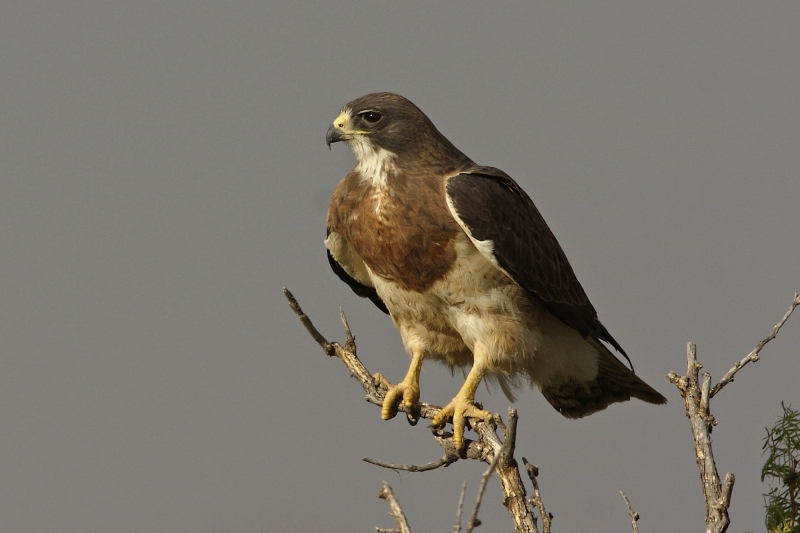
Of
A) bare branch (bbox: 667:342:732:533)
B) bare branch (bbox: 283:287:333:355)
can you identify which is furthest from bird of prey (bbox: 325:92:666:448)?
bare branch (bbox: 667:342:732:533)

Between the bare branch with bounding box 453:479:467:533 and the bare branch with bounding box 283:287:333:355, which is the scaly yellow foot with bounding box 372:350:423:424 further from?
the bare branch with bounding box 453:479:467:533

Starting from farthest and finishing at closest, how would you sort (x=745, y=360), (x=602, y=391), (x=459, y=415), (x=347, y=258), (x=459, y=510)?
(x=602, y=391), (x=347, y=258), (x=459, y=415), (x=745, y=360), (x=459, y=510)

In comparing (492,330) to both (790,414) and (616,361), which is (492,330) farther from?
(790,414)

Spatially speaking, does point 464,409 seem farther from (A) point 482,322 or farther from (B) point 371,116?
(B) point 371,116

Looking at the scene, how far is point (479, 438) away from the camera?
4934 millimetres

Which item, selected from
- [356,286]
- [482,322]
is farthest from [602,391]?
[356,286]

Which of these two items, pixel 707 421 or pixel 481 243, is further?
pixel 481 243

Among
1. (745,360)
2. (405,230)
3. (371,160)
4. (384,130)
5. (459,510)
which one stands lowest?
(459,510)

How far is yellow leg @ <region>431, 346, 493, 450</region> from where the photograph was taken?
497cm

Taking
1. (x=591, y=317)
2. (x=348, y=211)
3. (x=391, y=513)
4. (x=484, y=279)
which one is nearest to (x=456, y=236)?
(x=484, y=279)

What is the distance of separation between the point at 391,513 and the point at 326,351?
154 centimetres

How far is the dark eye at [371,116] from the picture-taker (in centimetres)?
554

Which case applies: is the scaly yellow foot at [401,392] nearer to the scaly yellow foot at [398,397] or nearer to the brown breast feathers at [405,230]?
the scaly yellow foot at [398,397]

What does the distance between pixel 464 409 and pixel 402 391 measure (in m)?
0.54
